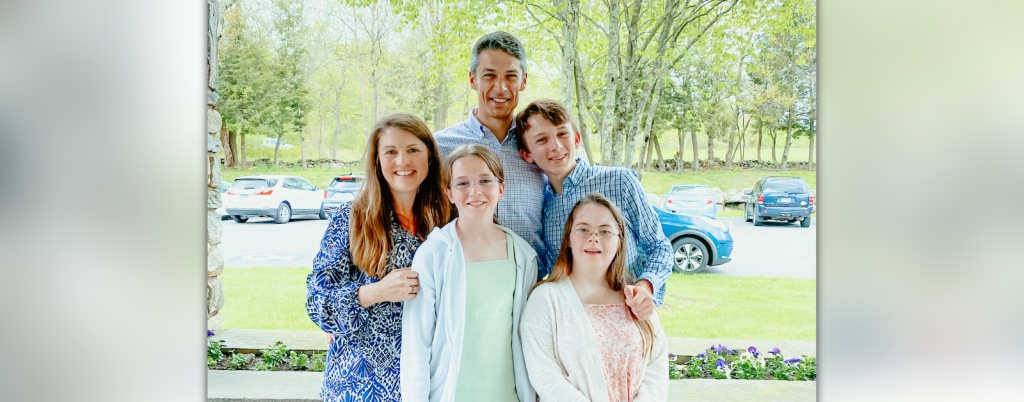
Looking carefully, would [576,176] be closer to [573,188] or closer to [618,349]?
[573,188]

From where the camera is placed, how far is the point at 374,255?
1.51 meters

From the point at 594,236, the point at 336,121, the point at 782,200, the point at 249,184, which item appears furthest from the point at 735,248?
the point at 249,184

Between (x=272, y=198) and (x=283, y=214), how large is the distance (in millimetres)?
147

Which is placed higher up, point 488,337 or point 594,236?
point 594,236

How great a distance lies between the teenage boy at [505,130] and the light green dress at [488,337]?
24 centimetres

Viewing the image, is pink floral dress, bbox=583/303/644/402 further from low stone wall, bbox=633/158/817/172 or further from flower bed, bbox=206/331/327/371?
low stone wall, bbox=633/158/817/172

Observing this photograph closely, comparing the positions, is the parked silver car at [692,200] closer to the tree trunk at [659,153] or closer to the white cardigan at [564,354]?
the tree trunk at [659,153]

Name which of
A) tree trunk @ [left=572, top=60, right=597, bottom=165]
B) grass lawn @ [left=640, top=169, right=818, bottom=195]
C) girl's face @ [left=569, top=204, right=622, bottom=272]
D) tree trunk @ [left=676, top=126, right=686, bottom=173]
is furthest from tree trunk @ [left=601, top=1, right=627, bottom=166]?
girl's face @ [left=569, top=204, right=622, bottom=272]

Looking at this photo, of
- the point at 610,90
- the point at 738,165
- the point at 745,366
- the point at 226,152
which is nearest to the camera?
the point at 745,366

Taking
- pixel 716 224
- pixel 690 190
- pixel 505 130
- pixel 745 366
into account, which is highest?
pixel 505 130

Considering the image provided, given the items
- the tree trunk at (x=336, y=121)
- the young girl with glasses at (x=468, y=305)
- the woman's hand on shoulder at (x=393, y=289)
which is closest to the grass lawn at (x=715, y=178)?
the tree trunk at (x=336, y=121)
